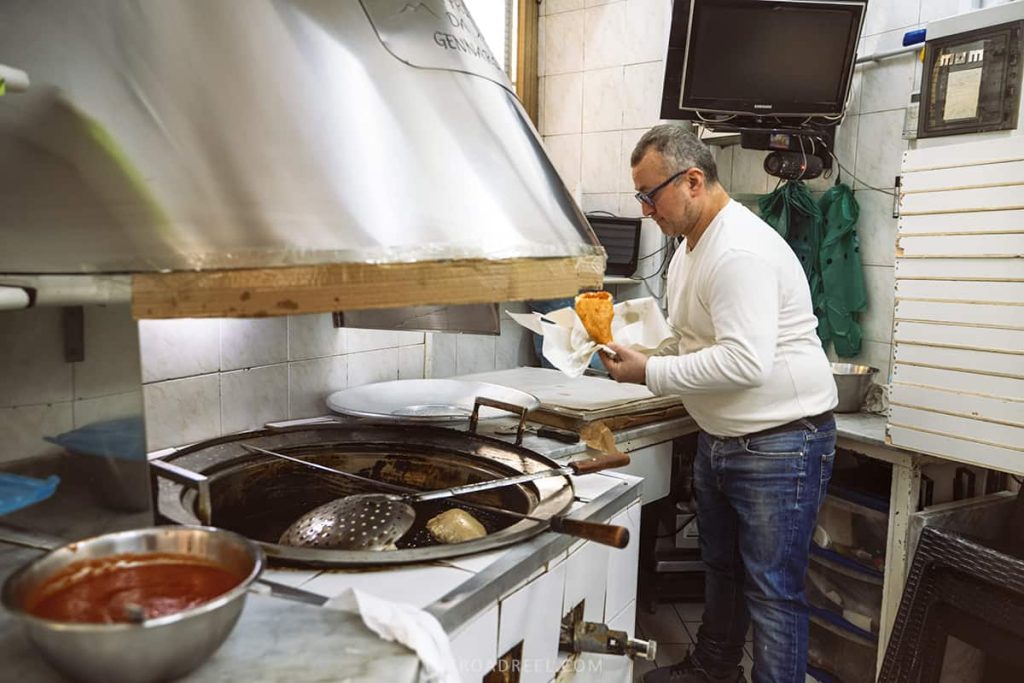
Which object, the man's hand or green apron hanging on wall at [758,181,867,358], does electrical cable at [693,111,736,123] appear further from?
the man's hand

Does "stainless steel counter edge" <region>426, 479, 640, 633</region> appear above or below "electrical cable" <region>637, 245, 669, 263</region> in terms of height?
below

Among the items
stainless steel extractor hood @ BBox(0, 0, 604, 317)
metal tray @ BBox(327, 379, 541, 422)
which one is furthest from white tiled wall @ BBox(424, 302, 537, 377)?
stainless steel extractor hood @ BBox(0, 0, 604, 317)

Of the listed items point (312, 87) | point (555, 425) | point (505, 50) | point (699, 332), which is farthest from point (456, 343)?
point (312, 87)

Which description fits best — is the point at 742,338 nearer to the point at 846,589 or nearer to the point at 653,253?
the point at 846,589

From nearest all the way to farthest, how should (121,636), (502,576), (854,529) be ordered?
(121,636) → (502,576) → (854,529)

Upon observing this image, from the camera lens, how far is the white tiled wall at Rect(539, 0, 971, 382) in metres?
2.63

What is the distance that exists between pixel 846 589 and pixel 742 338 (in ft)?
3.61

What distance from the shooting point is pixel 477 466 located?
153 cm

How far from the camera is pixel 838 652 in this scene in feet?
7.89

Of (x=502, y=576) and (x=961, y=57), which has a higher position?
(x=961, y=57)

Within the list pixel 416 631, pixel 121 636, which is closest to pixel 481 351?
pixel 416 631

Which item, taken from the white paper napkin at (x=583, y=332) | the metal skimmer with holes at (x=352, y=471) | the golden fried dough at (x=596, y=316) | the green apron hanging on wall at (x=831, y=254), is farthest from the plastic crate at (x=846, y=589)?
the metal skimmer with holes at (x=352, y=471)

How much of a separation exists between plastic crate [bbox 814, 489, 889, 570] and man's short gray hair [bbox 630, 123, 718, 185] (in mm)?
1125

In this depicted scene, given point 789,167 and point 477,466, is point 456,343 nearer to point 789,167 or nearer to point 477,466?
point 477,466
